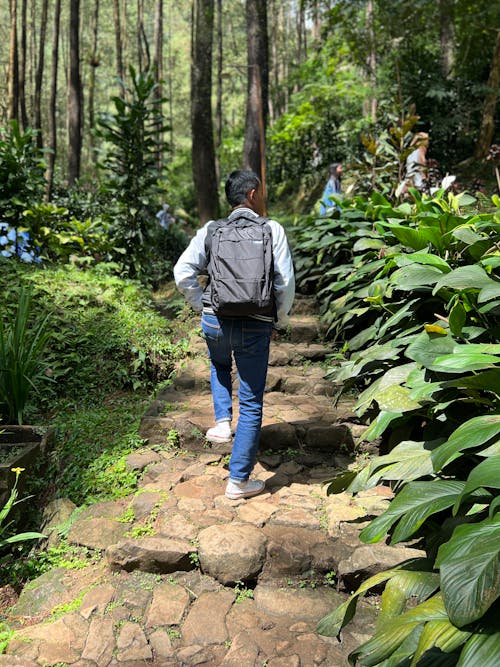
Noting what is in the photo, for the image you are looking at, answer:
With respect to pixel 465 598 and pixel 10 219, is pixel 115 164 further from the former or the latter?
pixel 465 598

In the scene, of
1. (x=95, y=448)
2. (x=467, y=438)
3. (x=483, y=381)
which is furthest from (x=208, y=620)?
(x=95, y=448)

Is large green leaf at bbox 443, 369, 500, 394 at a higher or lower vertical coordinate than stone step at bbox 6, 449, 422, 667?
higher

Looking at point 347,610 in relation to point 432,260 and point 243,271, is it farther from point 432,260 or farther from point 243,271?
point 432,260

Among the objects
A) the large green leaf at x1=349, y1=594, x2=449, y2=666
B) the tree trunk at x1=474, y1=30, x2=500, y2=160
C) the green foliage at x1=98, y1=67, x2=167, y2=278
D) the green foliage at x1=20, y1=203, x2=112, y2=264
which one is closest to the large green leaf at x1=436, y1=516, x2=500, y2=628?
the large green leaf at x1=349, y1=594, x2=449, y2=666

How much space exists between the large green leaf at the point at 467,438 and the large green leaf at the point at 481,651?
0.50 m

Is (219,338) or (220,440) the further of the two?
(220,440)

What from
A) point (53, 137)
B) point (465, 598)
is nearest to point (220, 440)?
point (465, 598)

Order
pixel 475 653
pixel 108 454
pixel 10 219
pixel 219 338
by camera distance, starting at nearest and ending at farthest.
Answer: pixel 475 653
pixel 219 338
pixel 108 454
pixel 10 219

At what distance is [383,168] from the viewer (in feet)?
23.3

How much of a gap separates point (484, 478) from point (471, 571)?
26cm

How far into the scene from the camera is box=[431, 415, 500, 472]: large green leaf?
1.71m

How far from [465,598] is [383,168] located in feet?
21.2

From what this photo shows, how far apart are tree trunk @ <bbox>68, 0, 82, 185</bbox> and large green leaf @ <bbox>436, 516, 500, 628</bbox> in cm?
1449

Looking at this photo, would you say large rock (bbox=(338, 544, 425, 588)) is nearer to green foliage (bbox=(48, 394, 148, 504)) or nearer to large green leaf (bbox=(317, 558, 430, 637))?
large green leaf (bbox=(317, 558, 430, 637))
